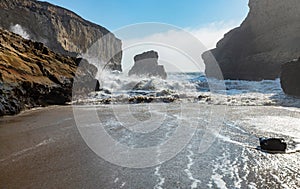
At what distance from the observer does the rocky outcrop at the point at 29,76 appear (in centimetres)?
1425

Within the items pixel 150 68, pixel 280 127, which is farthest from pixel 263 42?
pixel 280 127

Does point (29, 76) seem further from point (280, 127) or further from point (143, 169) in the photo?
point (280, 127)

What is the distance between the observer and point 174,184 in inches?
188

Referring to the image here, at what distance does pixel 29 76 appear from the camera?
17.2 m

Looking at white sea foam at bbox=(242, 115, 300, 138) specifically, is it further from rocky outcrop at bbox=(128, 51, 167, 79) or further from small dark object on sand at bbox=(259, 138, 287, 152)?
rocky outcrop at bbox=(128, 51, 167, 79)

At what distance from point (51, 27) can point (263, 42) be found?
49231mm

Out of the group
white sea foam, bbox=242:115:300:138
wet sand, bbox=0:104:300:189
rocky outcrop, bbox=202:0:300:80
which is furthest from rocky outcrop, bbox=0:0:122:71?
white sea foam, bbox=242:115:300:138

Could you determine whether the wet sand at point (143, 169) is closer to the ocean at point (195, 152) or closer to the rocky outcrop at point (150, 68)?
the ocean at point (195, 152)

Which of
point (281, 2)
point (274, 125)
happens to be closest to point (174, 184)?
point (274, 125)

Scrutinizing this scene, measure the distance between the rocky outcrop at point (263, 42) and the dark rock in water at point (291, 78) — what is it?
22.5 m

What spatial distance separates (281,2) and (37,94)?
55743mm

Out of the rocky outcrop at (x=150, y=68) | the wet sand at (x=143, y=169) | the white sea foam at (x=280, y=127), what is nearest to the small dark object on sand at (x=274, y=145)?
the wet sand at (x=143, y=169)

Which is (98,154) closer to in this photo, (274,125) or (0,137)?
(0,137)

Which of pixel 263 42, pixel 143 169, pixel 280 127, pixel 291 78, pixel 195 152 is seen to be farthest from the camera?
pixel 263 42
